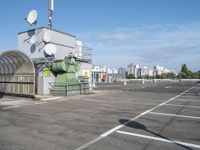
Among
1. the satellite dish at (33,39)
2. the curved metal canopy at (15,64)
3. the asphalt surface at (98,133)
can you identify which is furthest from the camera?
the satellite dish at (33,39)

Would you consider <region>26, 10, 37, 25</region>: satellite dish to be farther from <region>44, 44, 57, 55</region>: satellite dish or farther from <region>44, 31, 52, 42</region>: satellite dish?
<region>44, 44, 57, 55</region>: satellite dish

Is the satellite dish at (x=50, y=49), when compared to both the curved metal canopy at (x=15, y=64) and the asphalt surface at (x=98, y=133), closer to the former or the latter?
the curved metal canopy at (x=15, y=64)

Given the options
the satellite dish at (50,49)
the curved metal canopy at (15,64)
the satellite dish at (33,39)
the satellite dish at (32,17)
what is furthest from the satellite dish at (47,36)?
the curved metal canopy at (15,64)

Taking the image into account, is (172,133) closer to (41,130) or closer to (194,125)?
(194,125)

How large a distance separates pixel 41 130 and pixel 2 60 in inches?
534

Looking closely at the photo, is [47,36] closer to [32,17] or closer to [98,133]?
[32,17]

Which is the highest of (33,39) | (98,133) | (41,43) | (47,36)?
(47,36)

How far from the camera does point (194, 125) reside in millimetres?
7547

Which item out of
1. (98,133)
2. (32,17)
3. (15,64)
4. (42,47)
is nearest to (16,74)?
(15,64)

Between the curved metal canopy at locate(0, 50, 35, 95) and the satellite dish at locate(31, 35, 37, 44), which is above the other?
the satellite dish at locate(31, 35, 37, 44)

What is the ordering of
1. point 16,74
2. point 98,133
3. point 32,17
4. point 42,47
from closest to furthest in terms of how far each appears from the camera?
point 98,133
point 16,74
point 42,47
point 32,17

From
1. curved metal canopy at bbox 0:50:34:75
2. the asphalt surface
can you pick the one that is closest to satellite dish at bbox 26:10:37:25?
curved metal canopy at bbox 0:50:34:75

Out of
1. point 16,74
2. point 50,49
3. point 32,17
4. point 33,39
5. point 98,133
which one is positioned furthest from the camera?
point 32,17

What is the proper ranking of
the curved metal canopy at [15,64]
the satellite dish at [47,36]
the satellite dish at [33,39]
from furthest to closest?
the satellite dish at [33,39]
the satellite dish at [47,36]
the curved metal canopy at [15,64]
